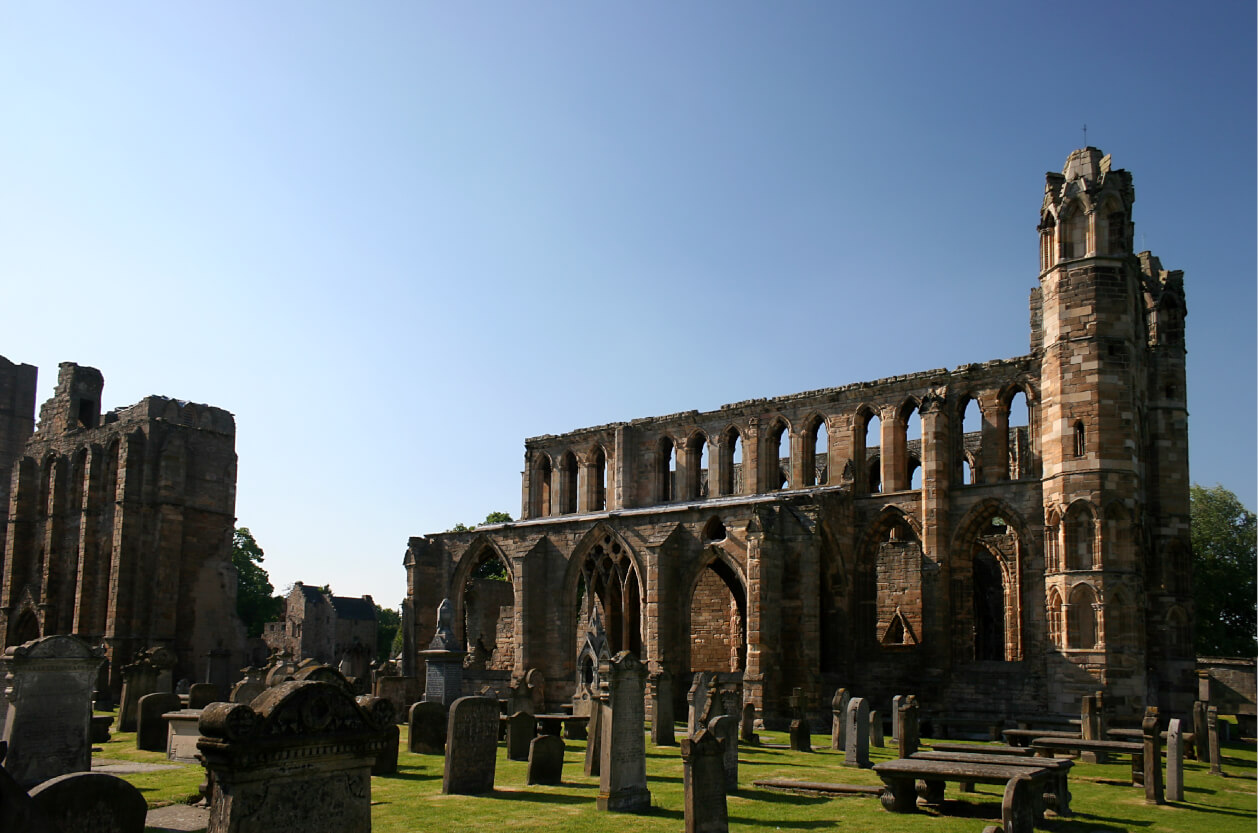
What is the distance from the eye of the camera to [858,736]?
1786cm

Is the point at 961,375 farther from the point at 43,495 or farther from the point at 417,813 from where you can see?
the point at 43,495

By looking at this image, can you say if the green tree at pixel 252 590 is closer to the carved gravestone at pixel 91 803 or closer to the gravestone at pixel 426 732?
the gravestone at pixel 426 732

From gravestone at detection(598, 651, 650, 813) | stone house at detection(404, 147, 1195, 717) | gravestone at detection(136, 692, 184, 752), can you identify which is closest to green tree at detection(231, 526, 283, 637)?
stone house at detection(404, 147, 1195, 717)

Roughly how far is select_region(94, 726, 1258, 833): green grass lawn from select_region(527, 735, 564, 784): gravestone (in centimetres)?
22

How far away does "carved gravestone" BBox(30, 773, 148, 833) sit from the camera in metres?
6.98

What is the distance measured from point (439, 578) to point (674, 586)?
31.7 feet

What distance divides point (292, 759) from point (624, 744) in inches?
294

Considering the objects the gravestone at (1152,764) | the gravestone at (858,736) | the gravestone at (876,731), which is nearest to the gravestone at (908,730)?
the gravestone at (858,736)

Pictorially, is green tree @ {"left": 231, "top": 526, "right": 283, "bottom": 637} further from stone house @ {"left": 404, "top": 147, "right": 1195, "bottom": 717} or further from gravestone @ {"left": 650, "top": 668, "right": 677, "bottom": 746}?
gravestone @ {"left": 650, "top": 668, "right": 677, "bottom": 746}

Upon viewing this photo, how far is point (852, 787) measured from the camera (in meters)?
14.4

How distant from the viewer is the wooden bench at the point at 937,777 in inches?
469

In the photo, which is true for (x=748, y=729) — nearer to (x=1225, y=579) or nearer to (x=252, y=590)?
(x=1225, y=579)

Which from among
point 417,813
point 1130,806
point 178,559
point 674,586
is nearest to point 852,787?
point 1130,806

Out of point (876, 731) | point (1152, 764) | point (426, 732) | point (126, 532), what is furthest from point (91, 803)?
point (126, 532)
